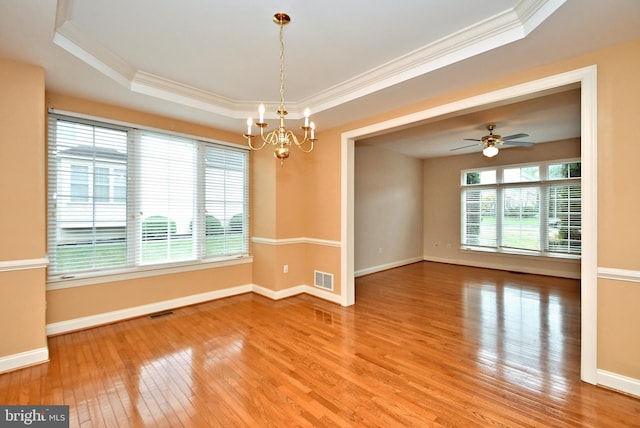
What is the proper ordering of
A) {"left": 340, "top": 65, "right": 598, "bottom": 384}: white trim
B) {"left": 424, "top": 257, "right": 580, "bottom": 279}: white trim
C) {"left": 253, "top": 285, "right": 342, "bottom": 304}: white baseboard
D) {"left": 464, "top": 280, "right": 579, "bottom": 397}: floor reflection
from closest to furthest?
{"left": 340, "top": 65, "right": 598, "bottom": 384}: white trim, {"left": 464, "top": 280, "right": 579, "bottom": 397}: floor reflection, {"left": 253, "top": 285, "right": 342, "bottom": 304}: white baseboard, {"left": 424, "top": 257, "right": 580, "bottom": 279}: white trim

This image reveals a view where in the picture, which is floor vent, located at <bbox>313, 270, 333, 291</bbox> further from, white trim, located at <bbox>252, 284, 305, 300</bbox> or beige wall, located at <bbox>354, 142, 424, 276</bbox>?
beige wall, located at <bbox>354, 142, 424, 276</bbox>

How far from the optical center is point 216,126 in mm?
4355

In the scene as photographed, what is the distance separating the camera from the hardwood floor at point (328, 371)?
6.44ft

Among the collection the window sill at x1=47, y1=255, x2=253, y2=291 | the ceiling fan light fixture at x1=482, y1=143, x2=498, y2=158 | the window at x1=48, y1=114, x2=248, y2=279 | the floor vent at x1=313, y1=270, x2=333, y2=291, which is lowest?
the floor vent at x1=313, y1=270, x2=333, y2=291

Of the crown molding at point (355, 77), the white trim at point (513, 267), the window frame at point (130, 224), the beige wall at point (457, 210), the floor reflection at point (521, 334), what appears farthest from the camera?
the beige wall at point (457, 210)

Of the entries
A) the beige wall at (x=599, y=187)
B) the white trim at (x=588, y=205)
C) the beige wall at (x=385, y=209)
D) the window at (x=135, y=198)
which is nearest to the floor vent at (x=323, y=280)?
the window at (x=135, y=198)

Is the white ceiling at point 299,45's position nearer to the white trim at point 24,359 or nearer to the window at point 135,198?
the window at point 135,198

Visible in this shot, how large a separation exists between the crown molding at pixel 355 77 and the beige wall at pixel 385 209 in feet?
9.29

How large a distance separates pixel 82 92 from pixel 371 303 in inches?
183

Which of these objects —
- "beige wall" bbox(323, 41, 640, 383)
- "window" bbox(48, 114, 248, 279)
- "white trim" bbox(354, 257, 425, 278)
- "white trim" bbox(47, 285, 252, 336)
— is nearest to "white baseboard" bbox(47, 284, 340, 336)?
"white trim" bbox(47, 285, 252, 336)

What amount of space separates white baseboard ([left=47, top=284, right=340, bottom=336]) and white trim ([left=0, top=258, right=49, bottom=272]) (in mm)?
975

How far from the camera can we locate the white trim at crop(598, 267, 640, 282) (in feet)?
7.11

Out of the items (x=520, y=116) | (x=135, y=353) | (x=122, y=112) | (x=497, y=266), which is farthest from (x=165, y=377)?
(x=497, y=266)

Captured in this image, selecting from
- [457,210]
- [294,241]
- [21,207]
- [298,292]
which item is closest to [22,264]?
[21,207]
